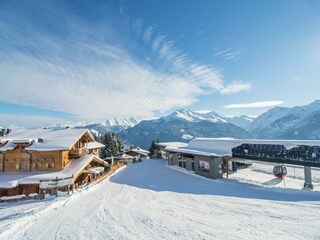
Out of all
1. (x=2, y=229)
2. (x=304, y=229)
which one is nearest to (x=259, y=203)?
(x=304, y=229)

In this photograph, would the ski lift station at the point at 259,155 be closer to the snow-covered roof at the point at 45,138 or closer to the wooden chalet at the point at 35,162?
the wooden chalet at the point at 35,162

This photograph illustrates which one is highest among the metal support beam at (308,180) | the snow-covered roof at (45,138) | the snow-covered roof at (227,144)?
the snow-covered roof at (45,138)

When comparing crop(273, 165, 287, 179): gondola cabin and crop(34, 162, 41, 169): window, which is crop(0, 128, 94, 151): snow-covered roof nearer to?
crop(34, 162, 41, 169): window

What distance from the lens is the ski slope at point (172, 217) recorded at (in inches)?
358

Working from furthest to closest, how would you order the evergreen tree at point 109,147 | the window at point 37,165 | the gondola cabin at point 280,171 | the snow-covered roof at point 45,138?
the evergreen tree at point 109,147
the gondola cabin at point 280,171
the window at point 37,165
the snow-covered roof at point 45,138

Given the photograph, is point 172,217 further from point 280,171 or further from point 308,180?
point 280,171

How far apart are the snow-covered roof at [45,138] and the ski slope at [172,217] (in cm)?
810

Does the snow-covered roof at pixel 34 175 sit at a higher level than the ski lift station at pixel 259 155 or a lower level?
lower

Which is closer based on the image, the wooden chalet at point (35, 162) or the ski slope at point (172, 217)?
the ski slope at point (172, 217)

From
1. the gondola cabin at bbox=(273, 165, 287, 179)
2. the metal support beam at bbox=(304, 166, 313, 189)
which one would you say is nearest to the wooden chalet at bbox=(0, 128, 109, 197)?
the metal support beam at bbox=(304, 166, 313, 189)

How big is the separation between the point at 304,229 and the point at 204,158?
1795cm

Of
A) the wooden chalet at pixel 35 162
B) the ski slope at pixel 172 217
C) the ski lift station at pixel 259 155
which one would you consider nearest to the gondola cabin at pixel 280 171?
the ski lift station at pixel 259 155

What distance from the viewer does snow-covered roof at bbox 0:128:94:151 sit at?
24141 mm

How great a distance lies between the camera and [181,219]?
1098 centimetres
